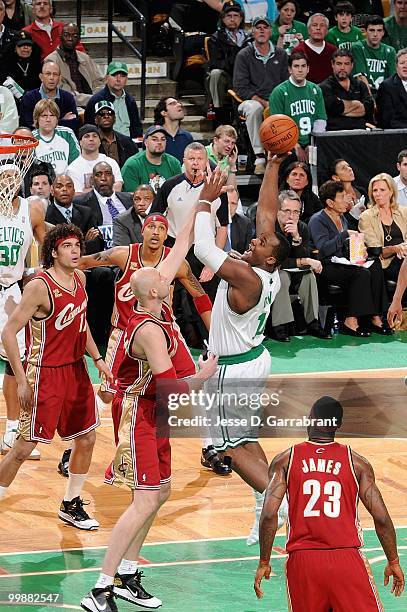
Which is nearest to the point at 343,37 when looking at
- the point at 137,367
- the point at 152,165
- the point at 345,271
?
the point at 345,271

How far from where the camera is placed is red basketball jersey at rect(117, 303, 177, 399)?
6.95 meters

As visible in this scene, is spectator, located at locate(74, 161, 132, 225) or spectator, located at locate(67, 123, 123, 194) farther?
spectator, located at locate(67, 123, 123, 194)

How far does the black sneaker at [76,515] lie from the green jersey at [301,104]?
7658mm

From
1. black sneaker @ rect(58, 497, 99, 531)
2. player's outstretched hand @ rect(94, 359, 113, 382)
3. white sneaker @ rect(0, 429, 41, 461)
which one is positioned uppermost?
player's outstretched hand @ rect(94, 359, 113, 382)

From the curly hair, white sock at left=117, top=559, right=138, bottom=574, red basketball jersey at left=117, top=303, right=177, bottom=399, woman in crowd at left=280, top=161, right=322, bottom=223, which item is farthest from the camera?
woman in crowd at left=280, top=161, right=322, bottom=223

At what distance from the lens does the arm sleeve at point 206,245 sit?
7305 mm

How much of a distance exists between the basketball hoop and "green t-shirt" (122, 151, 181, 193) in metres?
3.14

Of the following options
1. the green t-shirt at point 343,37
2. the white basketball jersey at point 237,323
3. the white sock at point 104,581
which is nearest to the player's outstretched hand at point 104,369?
the white basketball jersey at point 237,323

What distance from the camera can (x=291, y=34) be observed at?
1691 centimetres

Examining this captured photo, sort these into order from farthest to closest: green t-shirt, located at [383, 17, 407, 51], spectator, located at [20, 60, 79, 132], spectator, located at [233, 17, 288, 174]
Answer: green t-shirt, located at [383, 17, 407, 51] < spectator, located at [233, 17, 288, 174] < spectator, located at [20, 60, 79, 132]

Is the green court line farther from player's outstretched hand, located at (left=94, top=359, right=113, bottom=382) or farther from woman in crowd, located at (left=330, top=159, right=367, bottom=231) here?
woman in crowd, located at (left=330, top=159, right=367, bottom=231)

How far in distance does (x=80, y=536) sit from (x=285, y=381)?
4.03 m

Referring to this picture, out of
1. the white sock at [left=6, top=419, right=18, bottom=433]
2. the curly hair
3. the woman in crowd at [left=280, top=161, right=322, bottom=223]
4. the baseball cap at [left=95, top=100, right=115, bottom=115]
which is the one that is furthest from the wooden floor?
the baseball cap at [left=95, top=100, right=115, bottom=115]

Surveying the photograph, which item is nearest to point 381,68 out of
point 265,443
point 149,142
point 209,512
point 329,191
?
point 329,191
